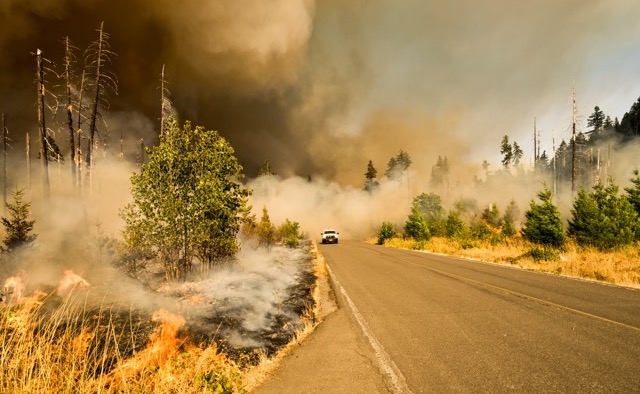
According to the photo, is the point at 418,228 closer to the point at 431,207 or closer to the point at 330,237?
the point at 330,237

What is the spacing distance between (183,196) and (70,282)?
5733 millimetres

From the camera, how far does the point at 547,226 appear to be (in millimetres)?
20297

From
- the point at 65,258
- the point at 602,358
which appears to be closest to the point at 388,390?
the point at 602,358

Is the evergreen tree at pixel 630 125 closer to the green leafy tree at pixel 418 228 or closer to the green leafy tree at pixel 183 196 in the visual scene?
the green leafy tree at pixel 418 228

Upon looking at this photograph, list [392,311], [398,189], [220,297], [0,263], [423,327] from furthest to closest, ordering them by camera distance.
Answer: [398,189]
[0,263]
[220,297]
[392,311]
[423,327]

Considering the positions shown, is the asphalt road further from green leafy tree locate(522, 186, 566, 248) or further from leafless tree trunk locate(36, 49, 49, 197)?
leafless tree trunk locate(36, 49, 49, 197)

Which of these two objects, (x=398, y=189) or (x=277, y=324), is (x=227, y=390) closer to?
(x=277, y=324)

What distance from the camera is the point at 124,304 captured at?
948 centimetres

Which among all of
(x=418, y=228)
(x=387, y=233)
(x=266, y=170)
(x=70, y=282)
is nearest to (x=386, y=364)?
(x=70, y=282)

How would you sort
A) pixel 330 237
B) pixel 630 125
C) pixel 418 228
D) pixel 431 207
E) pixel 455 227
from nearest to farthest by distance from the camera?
1. pixel 455 227
2. pixel 418 228
3. pixel 330 237
4. pixel 431 207
5. pixel 630 125

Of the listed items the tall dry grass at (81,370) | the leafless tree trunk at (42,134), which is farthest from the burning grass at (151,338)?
the leafless tree trunk at (42,134)

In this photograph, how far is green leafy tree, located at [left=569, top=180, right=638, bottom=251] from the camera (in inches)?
743

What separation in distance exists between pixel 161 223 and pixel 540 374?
12016 mm

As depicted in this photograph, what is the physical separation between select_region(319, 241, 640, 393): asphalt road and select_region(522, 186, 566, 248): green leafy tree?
1095 cm
